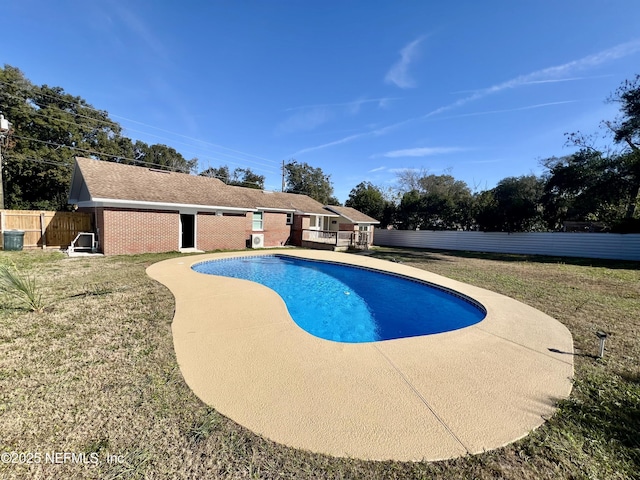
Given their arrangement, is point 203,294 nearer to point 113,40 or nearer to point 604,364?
point 604,364

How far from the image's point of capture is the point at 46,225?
13898 mm

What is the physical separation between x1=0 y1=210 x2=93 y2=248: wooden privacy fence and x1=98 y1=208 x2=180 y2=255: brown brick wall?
3.02 m

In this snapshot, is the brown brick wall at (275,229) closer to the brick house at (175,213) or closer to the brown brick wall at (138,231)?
the brick house at (175,213)

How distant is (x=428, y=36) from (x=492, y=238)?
55.6 feet

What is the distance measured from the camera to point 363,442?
240 cm

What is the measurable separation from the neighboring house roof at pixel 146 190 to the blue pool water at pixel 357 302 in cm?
466

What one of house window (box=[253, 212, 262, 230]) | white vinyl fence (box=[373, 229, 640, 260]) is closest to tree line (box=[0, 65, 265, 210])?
house window (box=[253, 212, 262, 230])

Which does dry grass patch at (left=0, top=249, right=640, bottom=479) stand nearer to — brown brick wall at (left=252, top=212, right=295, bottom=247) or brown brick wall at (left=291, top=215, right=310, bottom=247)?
brown brick wall at (left=252, top=212, right=295, bottom=247)

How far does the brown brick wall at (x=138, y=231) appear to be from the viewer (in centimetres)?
1289

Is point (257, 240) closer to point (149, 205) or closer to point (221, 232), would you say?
point (221, 232)

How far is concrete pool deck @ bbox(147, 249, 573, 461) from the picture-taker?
2486 millimetres

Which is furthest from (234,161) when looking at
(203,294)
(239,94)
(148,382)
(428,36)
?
(148,382)

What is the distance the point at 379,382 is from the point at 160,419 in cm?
242

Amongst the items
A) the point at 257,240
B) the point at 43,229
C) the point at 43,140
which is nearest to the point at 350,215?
the point at 257,240
